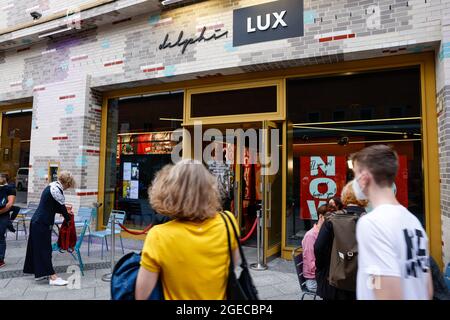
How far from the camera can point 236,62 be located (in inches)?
237

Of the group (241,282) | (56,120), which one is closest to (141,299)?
(241,282)

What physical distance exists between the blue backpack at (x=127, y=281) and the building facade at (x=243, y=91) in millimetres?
4054

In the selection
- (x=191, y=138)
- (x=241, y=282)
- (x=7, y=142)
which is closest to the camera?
(x=241, y=282)

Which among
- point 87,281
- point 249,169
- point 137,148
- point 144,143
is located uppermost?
point 144,143

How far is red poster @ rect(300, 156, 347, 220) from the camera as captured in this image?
5.68 m

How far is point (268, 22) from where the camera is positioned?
579cm

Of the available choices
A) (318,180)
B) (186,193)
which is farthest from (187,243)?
(318,180)

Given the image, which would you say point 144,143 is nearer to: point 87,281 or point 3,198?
point 3,198

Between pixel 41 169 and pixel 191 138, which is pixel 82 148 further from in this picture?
pixel 191 138

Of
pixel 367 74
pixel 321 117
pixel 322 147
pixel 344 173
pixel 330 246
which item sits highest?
pixel 367 74

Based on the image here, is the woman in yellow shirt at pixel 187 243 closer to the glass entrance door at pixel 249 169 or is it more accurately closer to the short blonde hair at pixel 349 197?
the short blonde hair at pixel 349 197

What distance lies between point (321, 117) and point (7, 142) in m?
8.93

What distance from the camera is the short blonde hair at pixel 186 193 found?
1.69 metres

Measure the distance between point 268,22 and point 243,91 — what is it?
129cm
